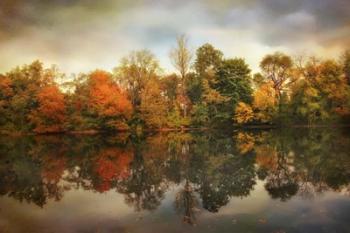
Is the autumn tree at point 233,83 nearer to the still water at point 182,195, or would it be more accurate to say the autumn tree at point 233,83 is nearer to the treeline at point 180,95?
the treeline at point 180,95

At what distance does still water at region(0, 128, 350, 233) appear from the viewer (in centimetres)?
652

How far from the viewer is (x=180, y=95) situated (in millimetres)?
51312

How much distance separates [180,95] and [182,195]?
4265cm

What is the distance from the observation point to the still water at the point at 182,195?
6523 millimetres

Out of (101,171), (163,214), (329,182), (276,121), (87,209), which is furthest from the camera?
(276,121)

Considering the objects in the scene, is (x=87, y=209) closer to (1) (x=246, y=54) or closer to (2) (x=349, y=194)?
(2) (x=349, y=194)

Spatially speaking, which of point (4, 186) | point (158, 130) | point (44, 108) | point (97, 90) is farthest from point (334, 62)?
point (4, 186)

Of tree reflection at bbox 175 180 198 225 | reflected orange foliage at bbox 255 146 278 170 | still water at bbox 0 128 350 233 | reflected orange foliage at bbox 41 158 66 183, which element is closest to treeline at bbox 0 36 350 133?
reflected orange foliage at bbox 41 158 66 183

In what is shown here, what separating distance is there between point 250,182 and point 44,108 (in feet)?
122

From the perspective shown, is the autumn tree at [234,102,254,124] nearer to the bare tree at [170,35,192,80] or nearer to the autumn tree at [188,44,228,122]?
the autumn tree at [188,44,228,122]

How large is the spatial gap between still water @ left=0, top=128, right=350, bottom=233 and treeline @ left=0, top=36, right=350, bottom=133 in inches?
1145

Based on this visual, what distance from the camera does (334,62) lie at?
1719 inches

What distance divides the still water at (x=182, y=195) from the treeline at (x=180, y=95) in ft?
95.5

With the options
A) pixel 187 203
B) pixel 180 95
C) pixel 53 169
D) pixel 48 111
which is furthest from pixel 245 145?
pixel 180 95
